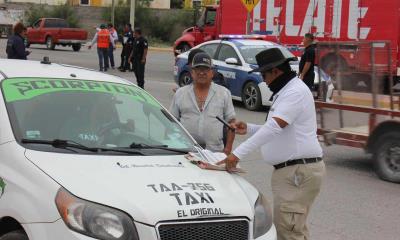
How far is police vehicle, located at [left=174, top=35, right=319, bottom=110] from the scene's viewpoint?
47.2 ft

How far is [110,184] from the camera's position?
3529 millimetres

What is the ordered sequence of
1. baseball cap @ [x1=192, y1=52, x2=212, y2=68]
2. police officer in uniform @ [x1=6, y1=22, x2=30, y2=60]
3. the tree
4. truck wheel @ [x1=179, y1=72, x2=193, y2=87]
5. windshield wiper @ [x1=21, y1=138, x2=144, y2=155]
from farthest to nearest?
the tree → truck wheel @ [x1=179, y1=72, x2=193, y2=87] → police officer in uniform @ [x1=6, y1=22, x2=30, y2=60] → baseball cap @ [x1=192, y1=52, x2=212, y2=68] → windshield wiper @ [x1=21, y1=138, x2=144, y2=155]

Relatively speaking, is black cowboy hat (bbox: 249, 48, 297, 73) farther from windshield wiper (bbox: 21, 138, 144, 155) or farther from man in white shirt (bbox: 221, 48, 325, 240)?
windshield wiper (bbox: 21, 138, 144, 155)

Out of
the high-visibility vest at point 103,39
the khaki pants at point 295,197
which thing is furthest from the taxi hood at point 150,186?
the high-visibility vest at point 103,39

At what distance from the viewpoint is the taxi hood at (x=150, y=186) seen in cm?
340

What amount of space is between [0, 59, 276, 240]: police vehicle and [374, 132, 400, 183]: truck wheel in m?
4.18

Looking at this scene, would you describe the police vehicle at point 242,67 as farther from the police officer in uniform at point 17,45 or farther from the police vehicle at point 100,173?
the police vehicle at point 100,173

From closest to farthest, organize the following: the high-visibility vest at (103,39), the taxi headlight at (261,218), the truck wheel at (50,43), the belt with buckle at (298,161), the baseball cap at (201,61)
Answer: the taxi headlight at (261,218), the belt with buckle at (298,161), the baseball cap at (201,61), the high-visibility vest at (103,39), the truck wheel at (50,43)

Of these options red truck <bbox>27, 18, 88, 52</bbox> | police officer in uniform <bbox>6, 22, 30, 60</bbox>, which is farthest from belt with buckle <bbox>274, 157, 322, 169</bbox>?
red truck <bbox>27, 18, 88, 52</bbox>

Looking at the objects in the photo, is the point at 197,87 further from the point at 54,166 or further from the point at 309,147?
the point at 54,166

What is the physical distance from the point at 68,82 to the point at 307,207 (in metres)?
1.95

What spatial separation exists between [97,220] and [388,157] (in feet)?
18.6

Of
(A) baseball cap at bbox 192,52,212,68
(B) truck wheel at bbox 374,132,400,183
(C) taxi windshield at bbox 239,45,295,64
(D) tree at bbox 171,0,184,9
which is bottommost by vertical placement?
(B) truck wheel at bbox 374,132,400,183

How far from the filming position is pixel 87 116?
4434mm
